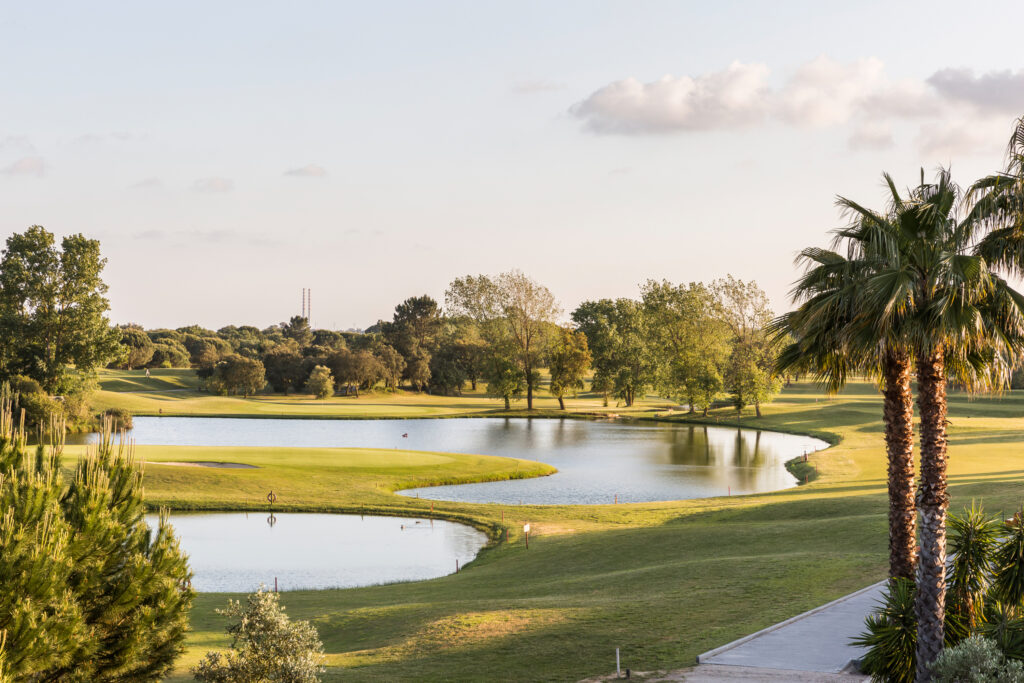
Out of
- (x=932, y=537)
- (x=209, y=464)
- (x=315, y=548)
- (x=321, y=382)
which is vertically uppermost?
(x=321, y=382)

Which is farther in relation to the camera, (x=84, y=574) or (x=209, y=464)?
(x=209, y=464)

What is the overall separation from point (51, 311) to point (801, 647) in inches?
3180

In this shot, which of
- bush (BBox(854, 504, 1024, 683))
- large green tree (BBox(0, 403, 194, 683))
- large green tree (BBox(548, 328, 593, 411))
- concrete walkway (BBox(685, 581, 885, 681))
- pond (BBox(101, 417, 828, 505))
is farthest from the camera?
large green tree (BBox(548, 328, 593, 411))

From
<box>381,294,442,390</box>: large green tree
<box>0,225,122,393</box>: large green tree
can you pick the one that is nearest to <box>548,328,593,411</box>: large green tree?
<box>381,294,442,390</box>: large green tree

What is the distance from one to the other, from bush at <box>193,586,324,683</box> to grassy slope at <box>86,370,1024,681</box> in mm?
2766

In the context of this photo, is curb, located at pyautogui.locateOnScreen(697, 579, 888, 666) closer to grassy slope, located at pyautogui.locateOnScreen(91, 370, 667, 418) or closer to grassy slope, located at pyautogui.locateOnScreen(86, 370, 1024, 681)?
grassy slope, located at pyautogui.locateOnScreen(86, 370, 1024, 681)

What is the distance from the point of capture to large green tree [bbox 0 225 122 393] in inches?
3125

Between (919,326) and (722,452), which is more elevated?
(919,326)

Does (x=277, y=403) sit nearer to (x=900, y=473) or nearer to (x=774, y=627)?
(x=774, y=627)

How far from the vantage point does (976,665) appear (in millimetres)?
12109

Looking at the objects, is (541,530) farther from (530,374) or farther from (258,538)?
(530,374)

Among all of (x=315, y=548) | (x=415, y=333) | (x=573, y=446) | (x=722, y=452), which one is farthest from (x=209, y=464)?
(x=415, y=333)

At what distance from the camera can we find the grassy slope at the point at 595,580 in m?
16.8

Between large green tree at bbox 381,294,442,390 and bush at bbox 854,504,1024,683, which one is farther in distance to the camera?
large green tree at bbox 381,294,442,390
